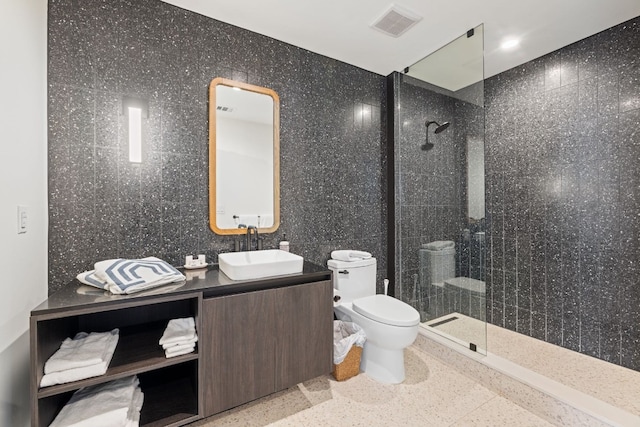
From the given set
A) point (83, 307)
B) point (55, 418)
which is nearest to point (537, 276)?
point (83, 307)

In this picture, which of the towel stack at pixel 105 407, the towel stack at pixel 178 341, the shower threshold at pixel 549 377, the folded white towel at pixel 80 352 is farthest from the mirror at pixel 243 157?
the shower threshold at pixel 549 377

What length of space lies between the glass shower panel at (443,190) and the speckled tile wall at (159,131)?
2.30 feet

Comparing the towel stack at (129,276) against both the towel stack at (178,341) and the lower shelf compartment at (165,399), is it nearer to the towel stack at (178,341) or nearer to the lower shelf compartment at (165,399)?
the towel stack at (178,341)

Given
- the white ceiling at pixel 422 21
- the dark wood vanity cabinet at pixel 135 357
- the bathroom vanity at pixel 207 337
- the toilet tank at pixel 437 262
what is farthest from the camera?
the toilet tank at pixel 437 262

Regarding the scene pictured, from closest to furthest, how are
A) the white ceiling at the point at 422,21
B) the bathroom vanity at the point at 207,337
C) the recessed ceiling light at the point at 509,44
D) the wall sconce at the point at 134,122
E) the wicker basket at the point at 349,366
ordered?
the bathroom vanity at the point at 207,337
the wall sconce at the point at 134,122
the white ceiling at the point at 422,21
the wicker basket at the point at 349,366
the recessed ceiling light at the point at 509,44

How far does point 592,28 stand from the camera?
2.07 metres

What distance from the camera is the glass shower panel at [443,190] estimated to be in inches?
89.3

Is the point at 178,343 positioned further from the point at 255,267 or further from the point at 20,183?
the point at 20,183

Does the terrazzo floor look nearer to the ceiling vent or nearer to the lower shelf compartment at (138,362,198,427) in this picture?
the lower shelf compartment at (138,362,198,427)

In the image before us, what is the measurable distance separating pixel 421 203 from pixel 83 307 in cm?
242

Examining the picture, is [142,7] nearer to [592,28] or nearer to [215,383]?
[215,383]

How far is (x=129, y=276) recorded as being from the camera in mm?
1345

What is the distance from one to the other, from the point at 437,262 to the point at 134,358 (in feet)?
7.56

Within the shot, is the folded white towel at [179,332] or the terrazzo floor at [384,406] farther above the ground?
the folded white towel at [179,332]
